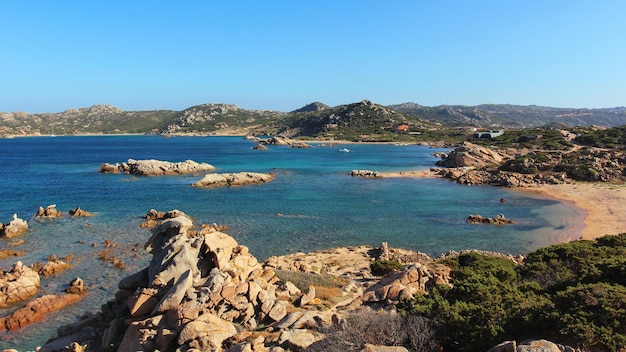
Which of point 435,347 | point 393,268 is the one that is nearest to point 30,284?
point 393,268

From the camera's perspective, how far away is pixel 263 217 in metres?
35.7

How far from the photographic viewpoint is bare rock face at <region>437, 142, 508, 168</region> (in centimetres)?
7406

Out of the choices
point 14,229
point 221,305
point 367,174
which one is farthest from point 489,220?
point 14,229

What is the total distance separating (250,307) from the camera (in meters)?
11.7

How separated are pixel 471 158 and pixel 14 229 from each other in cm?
6764

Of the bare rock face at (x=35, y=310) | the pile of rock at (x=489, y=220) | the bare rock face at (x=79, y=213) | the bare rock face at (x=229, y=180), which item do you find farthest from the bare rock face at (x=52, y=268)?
the bare rock face at (x=229, y=180)

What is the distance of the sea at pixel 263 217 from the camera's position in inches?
960

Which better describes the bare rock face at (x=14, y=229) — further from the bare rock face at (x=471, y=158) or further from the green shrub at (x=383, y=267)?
the bare rock face at (x=471, y=158)

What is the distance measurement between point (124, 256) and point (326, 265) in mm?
12433

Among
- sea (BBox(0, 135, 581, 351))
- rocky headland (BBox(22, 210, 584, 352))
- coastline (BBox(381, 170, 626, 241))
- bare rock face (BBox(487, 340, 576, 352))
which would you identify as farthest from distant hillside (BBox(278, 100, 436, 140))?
bare rock face (BBox(487, 340, 576, 352))

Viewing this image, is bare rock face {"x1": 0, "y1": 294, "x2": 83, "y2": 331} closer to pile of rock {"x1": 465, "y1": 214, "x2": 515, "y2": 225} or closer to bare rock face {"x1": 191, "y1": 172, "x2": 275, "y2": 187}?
pile of rock {"x1": 465, "y1": 214, "x2": 515, "y2": 225}

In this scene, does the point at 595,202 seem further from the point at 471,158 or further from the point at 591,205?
the point at 471,158

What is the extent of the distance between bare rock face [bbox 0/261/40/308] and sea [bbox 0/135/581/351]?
595 mm

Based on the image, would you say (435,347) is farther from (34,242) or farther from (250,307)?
(34,242)
